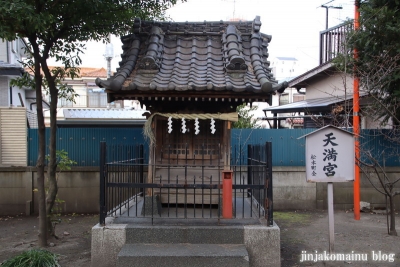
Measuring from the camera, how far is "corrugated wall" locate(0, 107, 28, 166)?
477 inches

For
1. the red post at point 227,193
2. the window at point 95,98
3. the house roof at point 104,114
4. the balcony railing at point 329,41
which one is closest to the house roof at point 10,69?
the house roof at point 104,114

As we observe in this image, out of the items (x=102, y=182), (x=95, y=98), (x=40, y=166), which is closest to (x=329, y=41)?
(x=102, y=182)

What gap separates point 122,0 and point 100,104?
2335 centimetres

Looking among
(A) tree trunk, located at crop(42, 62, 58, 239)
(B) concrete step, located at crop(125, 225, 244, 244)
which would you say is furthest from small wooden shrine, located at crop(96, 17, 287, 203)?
(A) tree trunk, located at crop(42, 62, 58, 239)

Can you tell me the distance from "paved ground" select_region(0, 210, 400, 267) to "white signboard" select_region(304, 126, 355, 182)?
1689 mm

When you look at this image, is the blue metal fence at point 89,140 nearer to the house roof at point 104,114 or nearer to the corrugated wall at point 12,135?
the corrugated wall at point 12,135

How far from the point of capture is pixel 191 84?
23.6 ft

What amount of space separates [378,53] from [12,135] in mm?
11172

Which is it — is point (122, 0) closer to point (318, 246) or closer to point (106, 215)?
point (106, 215)

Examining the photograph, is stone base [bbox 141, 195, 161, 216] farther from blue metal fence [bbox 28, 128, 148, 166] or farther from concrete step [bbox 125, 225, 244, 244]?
blue metal fence [bbox 28, 128, 148, 166]

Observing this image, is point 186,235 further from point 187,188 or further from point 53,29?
point 53,29

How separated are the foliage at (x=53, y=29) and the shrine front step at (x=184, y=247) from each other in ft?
9.38

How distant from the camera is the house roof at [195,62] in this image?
23.8 ft

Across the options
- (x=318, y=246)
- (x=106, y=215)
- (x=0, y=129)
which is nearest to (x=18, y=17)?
(x=106, y=215)
